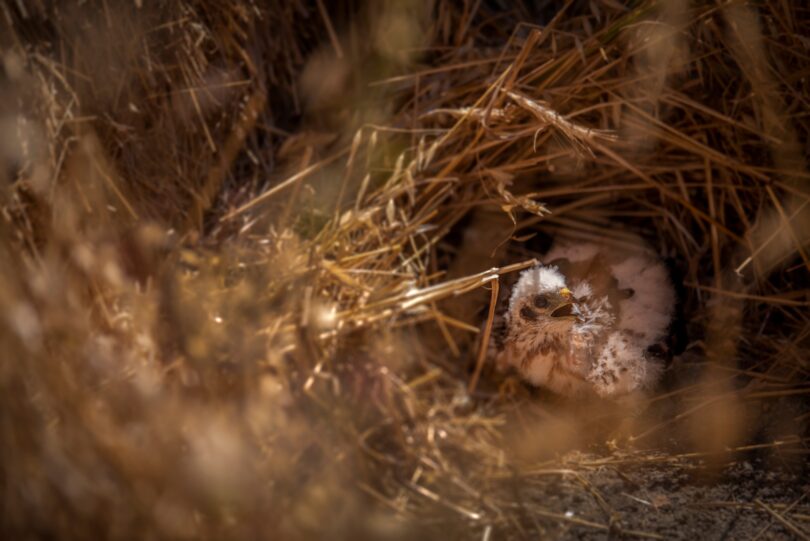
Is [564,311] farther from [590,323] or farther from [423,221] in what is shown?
[423,221]

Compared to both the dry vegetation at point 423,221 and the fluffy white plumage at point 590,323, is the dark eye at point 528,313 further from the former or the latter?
the dry vegetation at point 423,221

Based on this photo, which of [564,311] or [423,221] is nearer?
[564,311]

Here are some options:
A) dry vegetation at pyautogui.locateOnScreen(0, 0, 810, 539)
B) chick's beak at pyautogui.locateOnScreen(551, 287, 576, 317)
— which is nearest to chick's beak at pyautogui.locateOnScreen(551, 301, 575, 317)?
chick's beak at pyautogui.locateOnScreen(551, 287, 576, 317)

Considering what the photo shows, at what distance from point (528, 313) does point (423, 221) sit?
454 millimetres

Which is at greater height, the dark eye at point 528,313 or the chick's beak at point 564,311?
the chick's beak at point 564,311

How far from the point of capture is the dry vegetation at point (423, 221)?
5.46 ft

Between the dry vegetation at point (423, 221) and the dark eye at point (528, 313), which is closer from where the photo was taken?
the dry vegetation at point (423, 221)

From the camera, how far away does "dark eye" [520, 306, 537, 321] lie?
1802 mm

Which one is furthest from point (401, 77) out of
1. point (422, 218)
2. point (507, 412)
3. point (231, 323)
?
point (507, 412)

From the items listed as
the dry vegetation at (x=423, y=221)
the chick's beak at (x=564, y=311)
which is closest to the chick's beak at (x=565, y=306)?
the chick's beak at (x=564, y=311)

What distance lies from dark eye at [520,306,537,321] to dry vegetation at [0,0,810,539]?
5.7 inches

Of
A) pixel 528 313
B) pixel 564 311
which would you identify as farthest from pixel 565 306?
pixel 528 313

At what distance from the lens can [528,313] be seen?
1808 mm

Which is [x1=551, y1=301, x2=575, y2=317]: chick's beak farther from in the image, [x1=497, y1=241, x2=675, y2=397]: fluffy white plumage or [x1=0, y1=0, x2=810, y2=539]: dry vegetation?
[x1=0, y1=0, x2=810, y2=539]: dry vegetation
